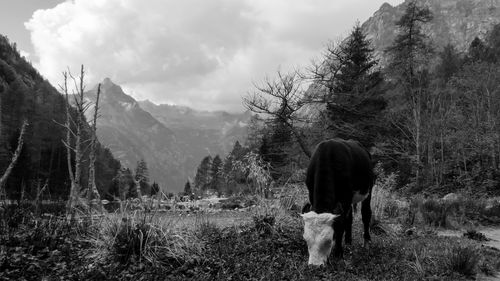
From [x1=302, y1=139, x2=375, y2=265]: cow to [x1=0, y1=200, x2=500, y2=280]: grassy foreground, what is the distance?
42 cm

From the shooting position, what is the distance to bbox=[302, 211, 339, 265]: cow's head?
603 cm

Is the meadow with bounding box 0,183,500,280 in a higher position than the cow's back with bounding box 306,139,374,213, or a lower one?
lower

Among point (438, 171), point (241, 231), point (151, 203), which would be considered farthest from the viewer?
point (438, 171)

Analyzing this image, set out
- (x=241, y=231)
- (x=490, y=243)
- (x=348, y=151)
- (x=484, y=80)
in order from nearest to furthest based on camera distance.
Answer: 1. (x=348, y=151)
2. (x=241, y=231)
3. (x=490, y=243)
4. (x=484, y=80)

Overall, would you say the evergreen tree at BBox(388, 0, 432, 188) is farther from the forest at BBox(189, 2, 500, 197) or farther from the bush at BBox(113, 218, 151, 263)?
the bush at BBox(113, 218, 151, 263)

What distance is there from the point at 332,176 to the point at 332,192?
1.38 feet

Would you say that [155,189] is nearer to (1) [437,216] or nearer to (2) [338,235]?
(2) [338,235]

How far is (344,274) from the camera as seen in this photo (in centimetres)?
598

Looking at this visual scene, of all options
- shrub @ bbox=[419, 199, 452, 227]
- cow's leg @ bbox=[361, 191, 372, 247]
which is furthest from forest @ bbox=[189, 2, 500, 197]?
cow's leg @ bbox=[361, 191, 372, 247]

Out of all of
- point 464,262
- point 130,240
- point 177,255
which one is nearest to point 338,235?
point 464,262

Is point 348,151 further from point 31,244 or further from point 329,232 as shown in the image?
point 31,244

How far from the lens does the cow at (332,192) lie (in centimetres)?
609

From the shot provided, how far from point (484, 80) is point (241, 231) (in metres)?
23.2

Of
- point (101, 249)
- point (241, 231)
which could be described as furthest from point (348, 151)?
point (101, 249)
